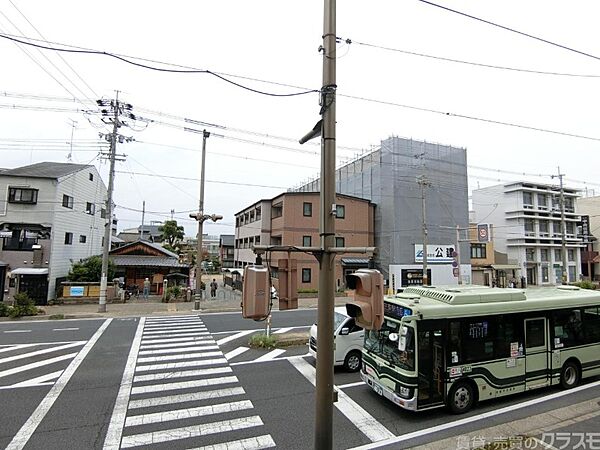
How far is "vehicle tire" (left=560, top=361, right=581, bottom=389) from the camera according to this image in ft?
28.2

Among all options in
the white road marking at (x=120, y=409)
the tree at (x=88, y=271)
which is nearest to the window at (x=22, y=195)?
the tree at (x=88, y=271)

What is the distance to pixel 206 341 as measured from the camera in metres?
14.1

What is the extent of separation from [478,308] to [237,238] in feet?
155

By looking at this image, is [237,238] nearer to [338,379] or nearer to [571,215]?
[338,379]

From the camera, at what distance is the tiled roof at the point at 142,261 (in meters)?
28.7

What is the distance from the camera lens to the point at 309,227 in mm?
33219

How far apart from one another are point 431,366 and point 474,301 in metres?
1.85

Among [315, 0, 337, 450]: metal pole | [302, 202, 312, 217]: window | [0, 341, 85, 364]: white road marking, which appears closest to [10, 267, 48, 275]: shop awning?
[0, 341, 85, 364]: white road marking

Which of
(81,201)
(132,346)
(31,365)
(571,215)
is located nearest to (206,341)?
(132,346)

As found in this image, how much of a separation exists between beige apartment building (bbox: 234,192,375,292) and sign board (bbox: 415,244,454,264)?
16.9ft

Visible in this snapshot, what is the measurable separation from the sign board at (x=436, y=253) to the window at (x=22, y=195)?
34425mm

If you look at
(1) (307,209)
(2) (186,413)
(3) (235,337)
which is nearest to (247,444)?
(2) (186,413)

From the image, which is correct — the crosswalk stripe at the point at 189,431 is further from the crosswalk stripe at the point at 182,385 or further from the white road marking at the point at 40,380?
the white road marking at the point at 40,380

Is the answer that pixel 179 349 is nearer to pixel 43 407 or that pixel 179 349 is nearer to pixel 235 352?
pixel 235 352
